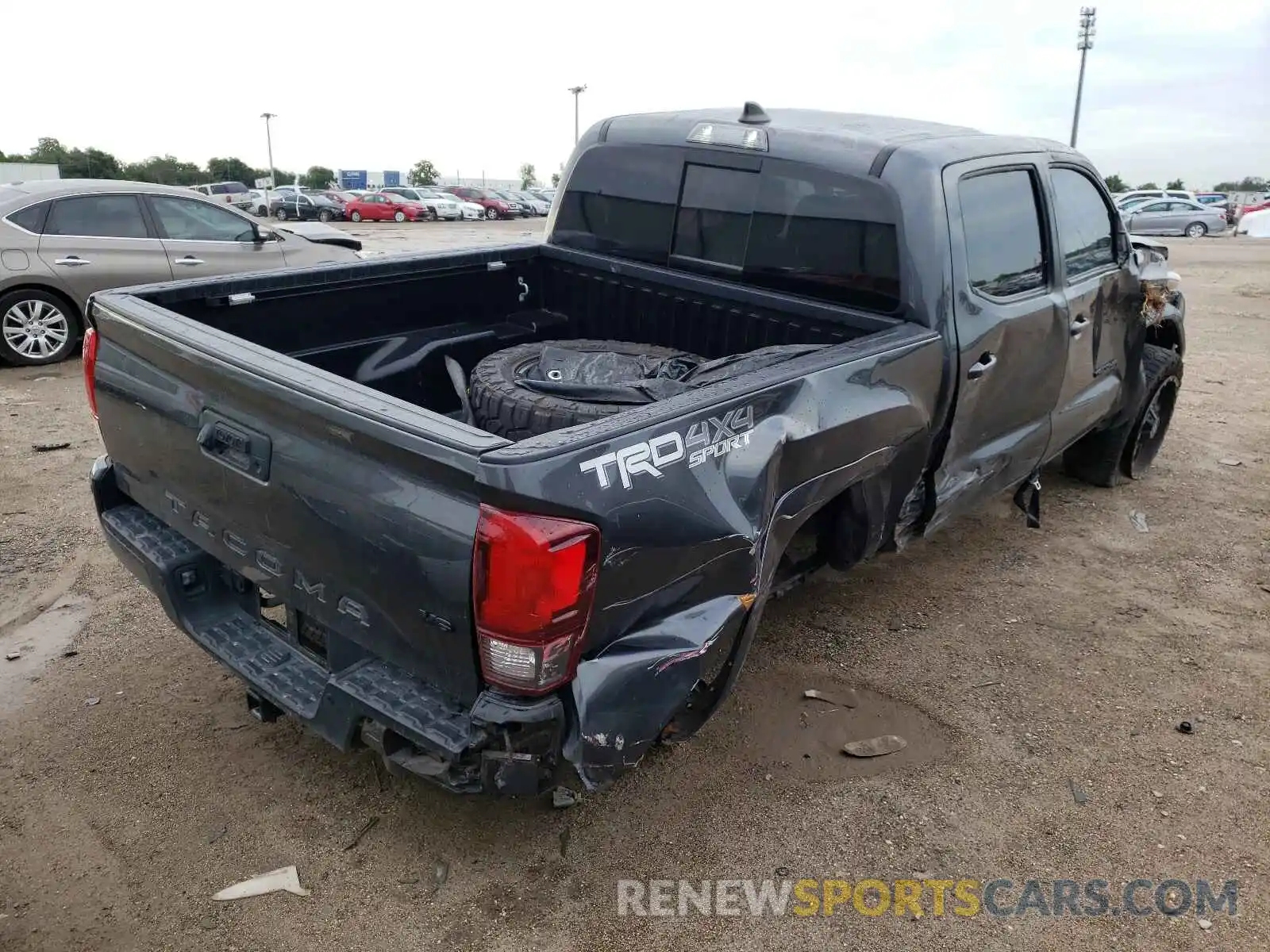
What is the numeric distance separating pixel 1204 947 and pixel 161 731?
3259 millimetres

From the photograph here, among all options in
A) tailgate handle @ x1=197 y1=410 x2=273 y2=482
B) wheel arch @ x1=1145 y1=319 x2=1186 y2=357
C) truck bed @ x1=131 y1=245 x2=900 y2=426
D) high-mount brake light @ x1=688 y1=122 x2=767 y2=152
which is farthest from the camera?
wheel arch @ x1=1145 y1=319 x2=1186 y2=357


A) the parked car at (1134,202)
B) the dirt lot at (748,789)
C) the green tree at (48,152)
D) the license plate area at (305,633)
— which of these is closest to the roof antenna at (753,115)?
the dirt lot at (748,789)

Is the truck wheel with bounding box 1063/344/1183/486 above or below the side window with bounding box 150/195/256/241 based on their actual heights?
below

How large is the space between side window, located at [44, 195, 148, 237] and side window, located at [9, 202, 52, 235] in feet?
0.14

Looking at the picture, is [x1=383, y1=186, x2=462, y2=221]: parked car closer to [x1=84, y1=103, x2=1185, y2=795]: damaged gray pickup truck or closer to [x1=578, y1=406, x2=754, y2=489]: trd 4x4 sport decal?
[x1=84, y1=103, x2=1185, y2=795]: damaged gray pickup truck

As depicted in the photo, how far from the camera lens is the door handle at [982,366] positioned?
3.47 metres

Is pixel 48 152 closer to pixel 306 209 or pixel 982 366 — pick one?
pixel 306 209

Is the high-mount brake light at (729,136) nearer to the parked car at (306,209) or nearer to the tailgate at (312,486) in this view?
the tailgate at (312,486)

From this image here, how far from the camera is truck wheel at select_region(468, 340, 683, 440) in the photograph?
2.90 meters

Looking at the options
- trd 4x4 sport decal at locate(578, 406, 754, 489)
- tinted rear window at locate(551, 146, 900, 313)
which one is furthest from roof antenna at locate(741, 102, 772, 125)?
trd 4x4 sport decal at locate(578, 406, 754, 489)

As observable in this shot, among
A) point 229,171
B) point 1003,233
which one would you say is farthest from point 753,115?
point 229,171

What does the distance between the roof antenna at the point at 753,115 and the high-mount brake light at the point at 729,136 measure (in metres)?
0.06

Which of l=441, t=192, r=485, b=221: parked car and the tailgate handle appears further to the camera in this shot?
l=441, t=192, r=485, b=221: parked car

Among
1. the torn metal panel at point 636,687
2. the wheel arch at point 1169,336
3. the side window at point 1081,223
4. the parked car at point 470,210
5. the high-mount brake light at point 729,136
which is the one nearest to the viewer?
the torn metal panel at point 636,687
